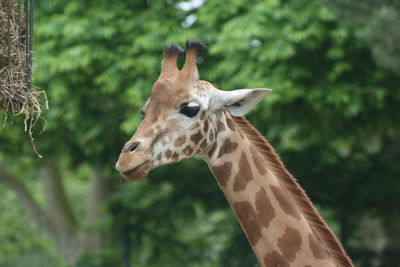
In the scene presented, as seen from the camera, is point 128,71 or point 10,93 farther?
point 128,71

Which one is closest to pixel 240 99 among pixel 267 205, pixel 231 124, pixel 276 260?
pixel 231 124

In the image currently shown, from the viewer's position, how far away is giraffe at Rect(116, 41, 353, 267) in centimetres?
454

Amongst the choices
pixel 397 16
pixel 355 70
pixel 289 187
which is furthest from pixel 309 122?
pixel 289 187

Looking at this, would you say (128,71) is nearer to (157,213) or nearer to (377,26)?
(157,213)

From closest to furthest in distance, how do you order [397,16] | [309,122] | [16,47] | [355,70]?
[16,47] → [397,16] → [355,70] → [309,122]

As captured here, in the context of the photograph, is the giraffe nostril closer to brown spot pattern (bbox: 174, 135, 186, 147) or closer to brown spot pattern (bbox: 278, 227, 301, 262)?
brown spot pattern (bbox: 174, 135, 186, 147)

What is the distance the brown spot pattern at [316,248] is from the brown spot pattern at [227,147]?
63 centimetres

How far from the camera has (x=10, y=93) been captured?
15.0 ft

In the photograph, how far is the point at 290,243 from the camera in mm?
4559

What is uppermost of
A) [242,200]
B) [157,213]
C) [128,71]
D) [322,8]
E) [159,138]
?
[159,138]

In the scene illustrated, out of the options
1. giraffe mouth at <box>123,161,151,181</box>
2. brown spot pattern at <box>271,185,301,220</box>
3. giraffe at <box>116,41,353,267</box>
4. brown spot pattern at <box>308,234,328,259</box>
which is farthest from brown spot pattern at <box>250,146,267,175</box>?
giraffe mouth at <box>123,161,151,181</box>

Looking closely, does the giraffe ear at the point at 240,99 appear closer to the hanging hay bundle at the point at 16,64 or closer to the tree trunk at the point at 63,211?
the hanging hay bundle at the point at 16,64

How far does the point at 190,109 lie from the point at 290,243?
899mm

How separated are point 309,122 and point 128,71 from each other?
2700 millimetres
